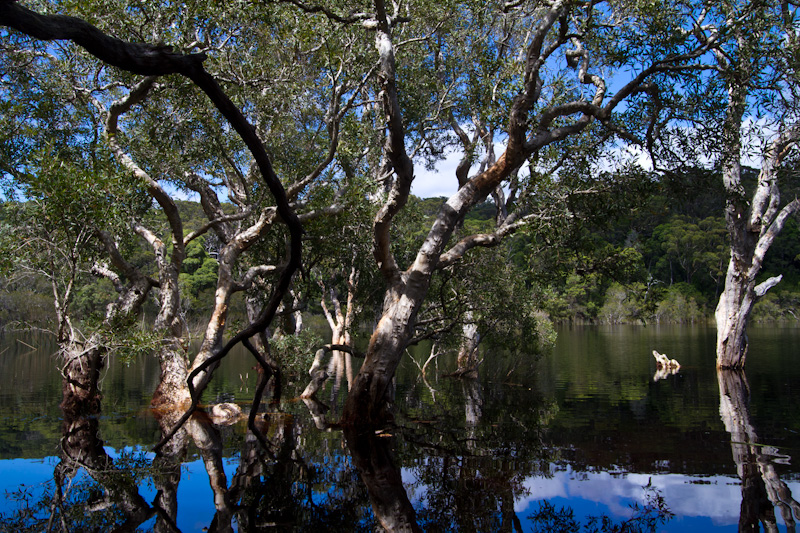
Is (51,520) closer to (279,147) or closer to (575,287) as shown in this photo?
(279,147)

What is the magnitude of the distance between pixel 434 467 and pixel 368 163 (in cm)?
1390

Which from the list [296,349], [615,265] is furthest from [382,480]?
[296,349]

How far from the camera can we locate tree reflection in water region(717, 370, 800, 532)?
5605 millimetres

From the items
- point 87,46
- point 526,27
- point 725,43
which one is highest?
point 526,27

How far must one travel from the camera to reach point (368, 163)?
2012 centimetres

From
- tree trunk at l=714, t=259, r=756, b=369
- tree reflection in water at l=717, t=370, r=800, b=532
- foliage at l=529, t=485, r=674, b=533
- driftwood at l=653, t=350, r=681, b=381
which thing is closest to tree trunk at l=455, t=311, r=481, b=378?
driftwood at l=653, t=350, r=681, b=381

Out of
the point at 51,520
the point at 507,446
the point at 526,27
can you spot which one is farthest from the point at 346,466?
the point at 526,27

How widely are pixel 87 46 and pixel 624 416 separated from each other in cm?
1234

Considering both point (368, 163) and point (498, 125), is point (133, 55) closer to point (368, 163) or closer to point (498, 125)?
point (498, 125)

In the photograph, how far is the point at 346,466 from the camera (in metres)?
8.10

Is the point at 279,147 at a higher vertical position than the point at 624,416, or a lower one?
higher

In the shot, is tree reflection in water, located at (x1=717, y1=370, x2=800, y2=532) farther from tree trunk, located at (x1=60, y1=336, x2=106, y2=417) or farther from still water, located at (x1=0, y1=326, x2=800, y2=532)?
tree trunk, located at (x1=60, y1=336, x2=106, y2=417)

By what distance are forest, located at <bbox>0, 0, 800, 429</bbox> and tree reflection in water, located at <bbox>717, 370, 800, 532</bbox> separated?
372 centimetres

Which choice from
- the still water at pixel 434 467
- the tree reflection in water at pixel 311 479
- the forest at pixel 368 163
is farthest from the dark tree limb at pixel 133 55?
the still water at pixel 434 467
